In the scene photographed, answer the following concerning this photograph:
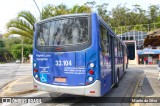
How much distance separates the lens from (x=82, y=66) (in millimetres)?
8031

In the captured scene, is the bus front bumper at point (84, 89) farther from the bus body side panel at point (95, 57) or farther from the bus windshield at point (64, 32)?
the bus windshield at point (64, 32)

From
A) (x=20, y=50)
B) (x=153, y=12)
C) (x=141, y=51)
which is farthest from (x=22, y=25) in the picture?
(x=153, y=12)

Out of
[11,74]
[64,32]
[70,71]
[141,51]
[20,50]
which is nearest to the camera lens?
[70,71]

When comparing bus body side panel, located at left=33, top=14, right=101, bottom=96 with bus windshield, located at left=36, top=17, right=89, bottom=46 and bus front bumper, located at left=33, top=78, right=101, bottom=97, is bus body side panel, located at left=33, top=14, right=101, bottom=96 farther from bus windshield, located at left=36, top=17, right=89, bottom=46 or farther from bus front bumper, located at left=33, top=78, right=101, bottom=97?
bus windshield, located at left=36, top=17, right=89, bottom=46

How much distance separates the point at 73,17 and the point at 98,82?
2381mm

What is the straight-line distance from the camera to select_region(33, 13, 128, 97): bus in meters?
7.98

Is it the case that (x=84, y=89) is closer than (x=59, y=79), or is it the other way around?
(x=84, y=89)

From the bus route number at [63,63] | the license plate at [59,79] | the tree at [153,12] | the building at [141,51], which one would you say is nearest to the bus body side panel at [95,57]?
the bus route number at [63,63]

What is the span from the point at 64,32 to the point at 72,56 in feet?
3.11

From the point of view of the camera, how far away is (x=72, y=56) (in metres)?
8.23

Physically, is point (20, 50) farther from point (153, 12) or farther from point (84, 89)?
point (84, 89)

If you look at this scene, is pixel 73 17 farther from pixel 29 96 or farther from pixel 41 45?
pixel 29 96

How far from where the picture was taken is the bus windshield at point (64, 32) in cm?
838

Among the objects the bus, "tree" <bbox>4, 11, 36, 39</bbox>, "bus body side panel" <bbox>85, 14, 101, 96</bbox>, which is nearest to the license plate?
the bus
